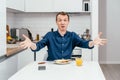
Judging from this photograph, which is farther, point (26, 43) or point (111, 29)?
point (111, 29)

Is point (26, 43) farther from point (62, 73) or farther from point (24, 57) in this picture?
point (24, 57)

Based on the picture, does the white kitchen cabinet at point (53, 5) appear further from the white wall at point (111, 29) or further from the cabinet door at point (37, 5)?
the white wall at point (111, 29)

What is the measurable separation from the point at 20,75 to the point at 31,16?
3110 millimetres

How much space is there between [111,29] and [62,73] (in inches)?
176

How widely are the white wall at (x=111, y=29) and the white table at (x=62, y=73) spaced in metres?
3.94

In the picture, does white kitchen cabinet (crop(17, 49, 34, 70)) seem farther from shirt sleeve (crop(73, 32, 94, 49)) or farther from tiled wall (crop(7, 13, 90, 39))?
shirt sleeve (crop(73, 32, 94, 49))

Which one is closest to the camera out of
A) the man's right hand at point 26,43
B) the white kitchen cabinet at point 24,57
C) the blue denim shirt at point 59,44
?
the man's right hand at point 26,43

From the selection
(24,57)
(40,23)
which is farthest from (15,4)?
(40,23)

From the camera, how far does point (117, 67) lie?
5.73m

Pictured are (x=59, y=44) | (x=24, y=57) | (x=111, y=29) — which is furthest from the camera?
(x=111, y=29)

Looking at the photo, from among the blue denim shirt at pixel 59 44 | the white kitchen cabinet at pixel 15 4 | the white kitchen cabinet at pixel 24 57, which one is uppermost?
the white kitchen cabinet at pixel 15 4

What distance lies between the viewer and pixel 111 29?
245 inches

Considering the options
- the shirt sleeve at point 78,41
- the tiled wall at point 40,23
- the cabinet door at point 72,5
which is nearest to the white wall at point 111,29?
the tiled wall at point 40,23

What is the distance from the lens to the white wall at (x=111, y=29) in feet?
20.2
